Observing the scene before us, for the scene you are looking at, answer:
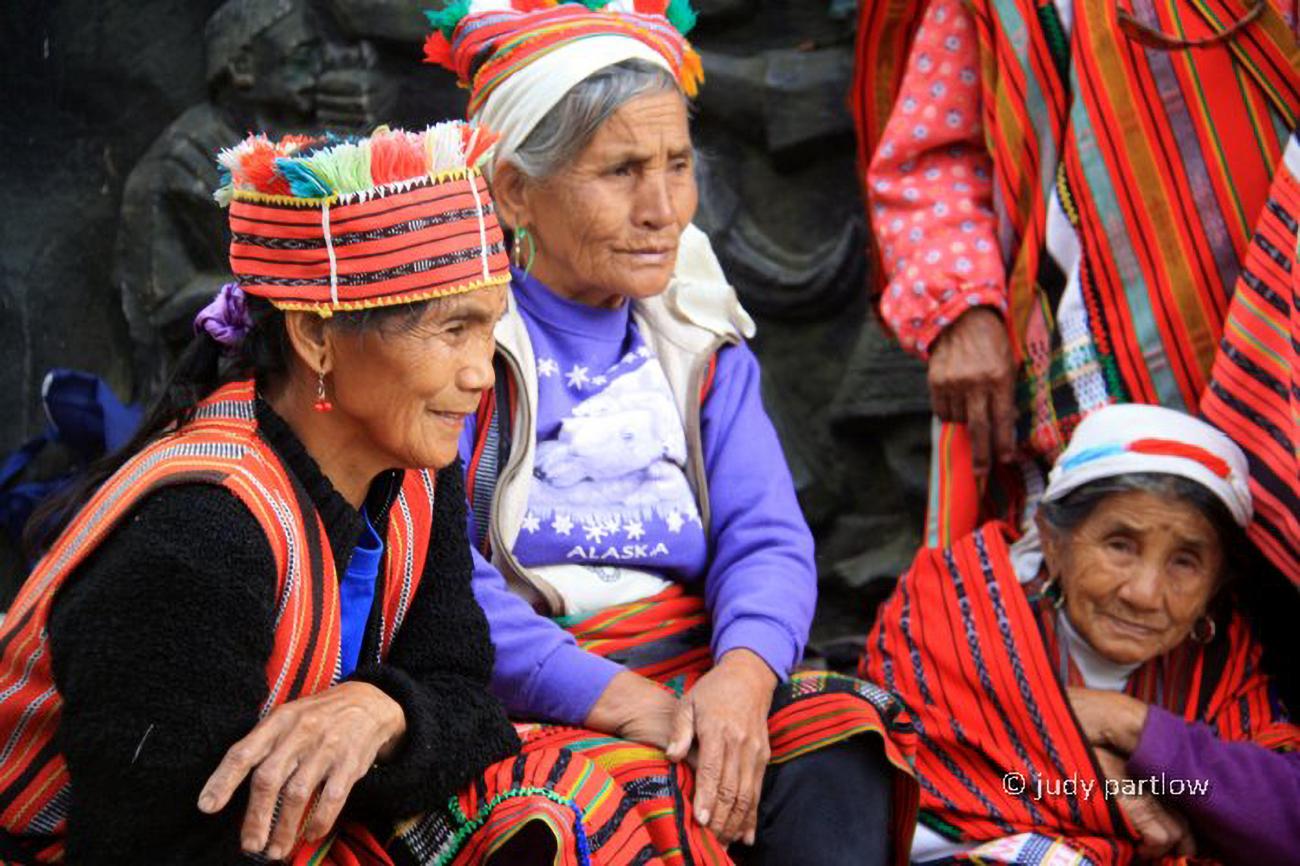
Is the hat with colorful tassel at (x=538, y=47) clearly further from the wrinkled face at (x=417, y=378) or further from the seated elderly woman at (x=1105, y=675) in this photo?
the seated elderly woman at (x=1105, y=675)

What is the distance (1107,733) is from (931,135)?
1.25m

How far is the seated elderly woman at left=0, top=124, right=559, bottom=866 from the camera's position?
5.88ft

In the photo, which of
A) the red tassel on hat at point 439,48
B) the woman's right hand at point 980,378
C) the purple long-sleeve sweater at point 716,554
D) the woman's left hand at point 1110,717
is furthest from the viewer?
the woman's right hand at point 980,378

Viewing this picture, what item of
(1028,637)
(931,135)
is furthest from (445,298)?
(931,135)

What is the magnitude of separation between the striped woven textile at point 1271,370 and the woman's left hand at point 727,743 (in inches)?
39.6

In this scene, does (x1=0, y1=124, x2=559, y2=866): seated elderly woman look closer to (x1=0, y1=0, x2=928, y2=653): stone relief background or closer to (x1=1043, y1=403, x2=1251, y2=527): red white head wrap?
(x1=1043, y1=403, x2=1251, y2=527): red white head wrap

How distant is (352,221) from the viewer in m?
1.98

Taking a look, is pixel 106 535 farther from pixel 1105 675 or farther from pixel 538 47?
pixel 1105 675

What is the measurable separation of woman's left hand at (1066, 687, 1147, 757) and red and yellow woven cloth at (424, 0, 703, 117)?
4.20 feet

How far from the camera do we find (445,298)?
2059mm

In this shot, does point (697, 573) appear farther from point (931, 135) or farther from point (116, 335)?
point (116, 335)

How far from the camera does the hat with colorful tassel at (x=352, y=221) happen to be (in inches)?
77.7

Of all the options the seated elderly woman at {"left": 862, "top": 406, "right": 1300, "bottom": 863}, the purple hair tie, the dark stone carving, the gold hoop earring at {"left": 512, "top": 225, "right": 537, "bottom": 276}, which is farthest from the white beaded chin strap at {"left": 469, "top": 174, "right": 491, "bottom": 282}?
the dark stone carving

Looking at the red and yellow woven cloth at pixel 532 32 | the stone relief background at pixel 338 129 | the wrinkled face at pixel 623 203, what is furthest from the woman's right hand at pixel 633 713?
the stone relief background at pixel 338 129
